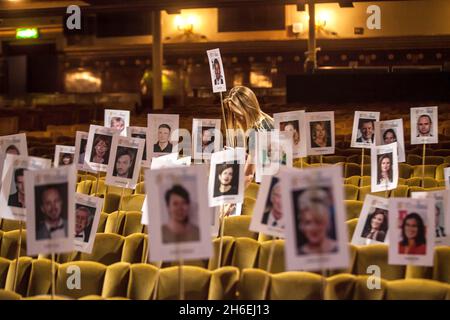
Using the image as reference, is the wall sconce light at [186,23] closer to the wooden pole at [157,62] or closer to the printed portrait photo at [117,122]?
the wooden pole at [157,62]

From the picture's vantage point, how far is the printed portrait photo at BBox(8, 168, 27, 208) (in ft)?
16.2

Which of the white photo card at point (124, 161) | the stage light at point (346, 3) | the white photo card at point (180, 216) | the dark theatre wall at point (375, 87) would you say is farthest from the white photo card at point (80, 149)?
A: the dark theatre wall at point (375, 87)

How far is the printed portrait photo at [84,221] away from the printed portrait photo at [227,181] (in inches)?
33.4

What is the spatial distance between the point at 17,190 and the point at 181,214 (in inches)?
67.3

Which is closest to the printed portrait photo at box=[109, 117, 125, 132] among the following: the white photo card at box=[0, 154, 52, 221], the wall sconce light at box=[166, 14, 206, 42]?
the white photo card at box=[0, 154, 52, 221]

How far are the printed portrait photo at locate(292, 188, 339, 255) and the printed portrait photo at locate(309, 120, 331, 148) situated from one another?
11.8 ft

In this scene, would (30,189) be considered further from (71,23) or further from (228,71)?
(228,71)

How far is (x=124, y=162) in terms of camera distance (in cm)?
610

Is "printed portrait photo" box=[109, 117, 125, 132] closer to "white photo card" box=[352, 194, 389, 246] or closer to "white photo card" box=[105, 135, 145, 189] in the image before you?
"white photo card" box=[105, 135, 145, 189]

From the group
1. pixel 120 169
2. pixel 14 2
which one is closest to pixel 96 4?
pixel 14 2

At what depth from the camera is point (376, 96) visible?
15.7m

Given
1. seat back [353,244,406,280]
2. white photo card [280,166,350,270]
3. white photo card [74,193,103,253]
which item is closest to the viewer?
white photo card [280,166,350,270]
